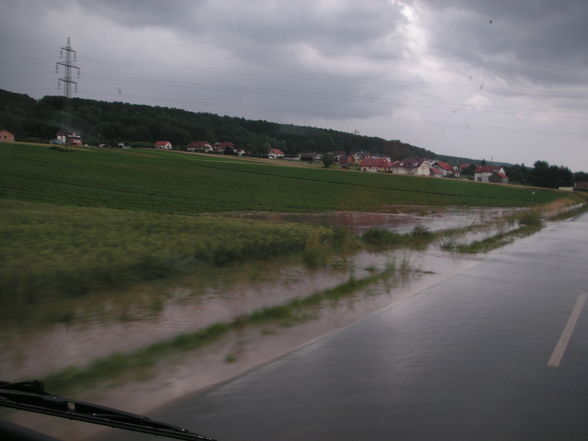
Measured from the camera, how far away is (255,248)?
39.8ft

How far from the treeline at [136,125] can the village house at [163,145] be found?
0.87 meters

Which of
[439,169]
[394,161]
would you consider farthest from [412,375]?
[439,169]

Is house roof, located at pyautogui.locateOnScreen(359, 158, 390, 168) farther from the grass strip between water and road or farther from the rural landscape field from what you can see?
the grass strip between water and road

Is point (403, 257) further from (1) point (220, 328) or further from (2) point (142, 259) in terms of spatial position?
(1) point (220, 328)

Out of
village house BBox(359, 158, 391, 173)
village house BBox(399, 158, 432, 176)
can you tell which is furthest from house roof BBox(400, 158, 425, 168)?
village house BBox(359, 158, 391, 173)

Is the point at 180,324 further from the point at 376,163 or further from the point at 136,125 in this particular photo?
the point at 376,163

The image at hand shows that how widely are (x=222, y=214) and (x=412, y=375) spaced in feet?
59.9

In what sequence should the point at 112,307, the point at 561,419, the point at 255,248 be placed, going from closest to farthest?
1. the point at 561,419
2. the point at 112,307
3. the point at 255,248

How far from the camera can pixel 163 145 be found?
4031 centimetres

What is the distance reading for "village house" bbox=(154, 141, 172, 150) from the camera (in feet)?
126

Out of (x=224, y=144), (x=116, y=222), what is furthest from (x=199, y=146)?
(x=116, y=222)

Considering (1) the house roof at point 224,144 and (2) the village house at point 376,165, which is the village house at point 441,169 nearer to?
(2) the village house at point 376,165

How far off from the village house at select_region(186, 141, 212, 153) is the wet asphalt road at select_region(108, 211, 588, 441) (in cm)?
3459

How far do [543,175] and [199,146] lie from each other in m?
70.8
